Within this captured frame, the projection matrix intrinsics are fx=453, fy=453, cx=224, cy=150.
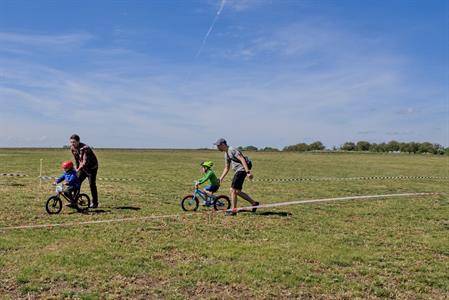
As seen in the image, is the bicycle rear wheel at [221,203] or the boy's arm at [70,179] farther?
the bicycle rear wheel at [221,203]

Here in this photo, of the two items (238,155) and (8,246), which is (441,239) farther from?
(8,246)

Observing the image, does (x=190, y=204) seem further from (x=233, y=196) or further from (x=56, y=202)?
(x=56, y=202)

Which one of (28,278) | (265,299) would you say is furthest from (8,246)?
(265,299)

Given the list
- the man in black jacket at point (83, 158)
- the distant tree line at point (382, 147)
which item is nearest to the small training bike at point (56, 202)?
the man in black jacket at point (83, 158)

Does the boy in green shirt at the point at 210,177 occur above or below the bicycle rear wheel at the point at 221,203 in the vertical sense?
above

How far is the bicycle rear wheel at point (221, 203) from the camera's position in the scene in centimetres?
1236

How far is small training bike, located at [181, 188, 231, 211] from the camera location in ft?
40.4

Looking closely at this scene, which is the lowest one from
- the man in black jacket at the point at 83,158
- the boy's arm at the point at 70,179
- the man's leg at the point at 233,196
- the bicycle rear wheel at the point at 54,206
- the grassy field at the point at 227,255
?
the grassy field at the point at 227,255

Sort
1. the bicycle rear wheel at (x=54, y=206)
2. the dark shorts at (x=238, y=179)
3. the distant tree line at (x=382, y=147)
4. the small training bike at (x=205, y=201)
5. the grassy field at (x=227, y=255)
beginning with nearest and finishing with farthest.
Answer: the grassy field at (x=227, y=255) → the dark shorts at (x=238, y=179) → the bicycle rear wheel at (x=54, y=206) → the small training bike at (x=205, y=201) → the distant tree line at (x=382, y=147)

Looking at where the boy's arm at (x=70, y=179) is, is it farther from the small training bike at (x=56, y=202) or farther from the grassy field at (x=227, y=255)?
the grassy field at (x=227, y=255)

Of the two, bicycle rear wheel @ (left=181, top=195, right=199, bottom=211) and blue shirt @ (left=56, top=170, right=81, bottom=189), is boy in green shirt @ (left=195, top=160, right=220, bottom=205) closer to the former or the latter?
bicycle rear wheel @ (left=181, top=195, right=199, bottom=211)

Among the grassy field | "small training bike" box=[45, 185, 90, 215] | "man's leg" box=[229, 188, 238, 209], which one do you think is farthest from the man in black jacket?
"man's leg" box=[229, 188, 238, 209]

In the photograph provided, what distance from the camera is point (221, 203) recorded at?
12461 mm

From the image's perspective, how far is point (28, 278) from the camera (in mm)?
A: 6266
